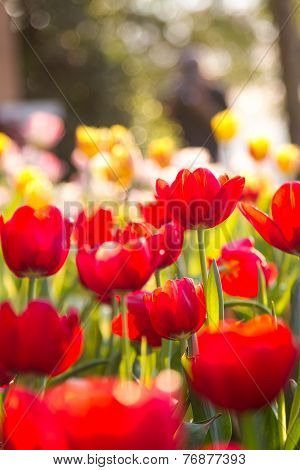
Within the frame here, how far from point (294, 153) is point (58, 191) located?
612mm

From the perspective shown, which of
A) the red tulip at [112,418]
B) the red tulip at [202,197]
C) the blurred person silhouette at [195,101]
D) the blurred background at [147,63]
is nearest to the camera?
the red tulip at [112,418]

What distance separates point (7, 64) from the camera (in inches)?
324

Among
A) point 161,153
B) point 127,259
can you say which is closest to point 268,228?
point 127,259

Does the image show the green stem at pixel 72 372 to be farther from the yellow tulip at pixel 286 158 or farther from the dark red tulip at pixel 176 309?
the yellow tulip at pixel 286 158

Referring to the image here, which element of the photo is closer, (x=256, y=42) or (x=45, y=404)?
(x=45, y=404)

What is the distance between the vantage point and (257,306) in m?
0.68

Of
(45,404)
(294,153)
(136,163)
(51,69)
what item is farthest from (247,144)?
(51,69)

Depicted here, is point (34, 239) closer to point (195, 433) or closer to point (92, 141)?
point (195, 433)

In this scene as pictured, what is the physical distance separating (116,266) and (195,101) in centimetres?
292

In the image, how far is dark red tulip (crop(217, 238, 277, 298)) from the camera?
2.28ft

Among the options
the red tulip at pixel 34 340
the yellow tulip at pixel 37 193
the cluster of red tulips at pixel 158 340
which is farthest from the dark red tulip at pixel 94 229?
the yellow tulip at pixel 37 193

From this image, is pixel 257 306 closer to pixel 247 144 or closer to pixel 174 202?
pixel 174 202

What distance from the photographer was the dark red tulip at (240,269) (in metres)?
Answer: 0.69

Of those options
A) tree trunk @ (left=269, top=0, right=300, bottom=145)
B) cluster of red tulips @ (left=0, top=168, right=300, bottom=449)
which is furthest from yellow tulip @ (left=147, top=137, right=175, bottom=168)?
tree trunk @ (left=269, top=0, right=300, bottom=145)
